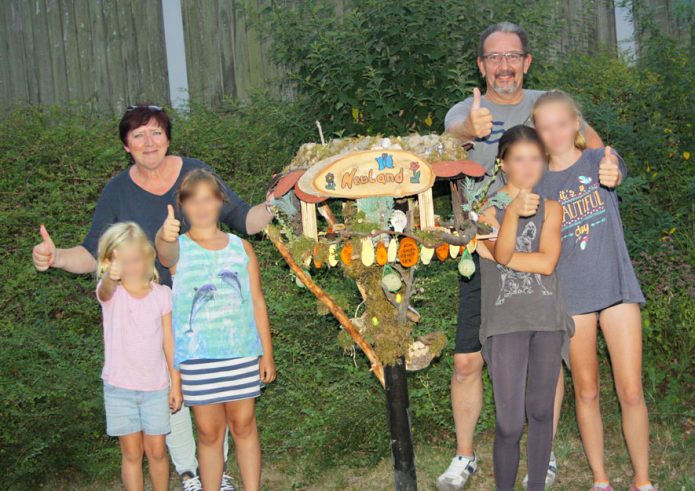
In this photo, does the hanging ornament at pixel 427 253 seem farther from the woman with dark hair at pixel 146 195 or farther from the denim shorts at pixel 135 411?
the denim shorts at pixel 135 411

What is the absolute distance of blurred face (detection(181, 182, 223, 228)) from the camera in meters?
3.59

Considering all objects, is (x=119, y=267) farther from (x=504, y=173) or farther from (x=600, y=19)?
(x=600, y=19)

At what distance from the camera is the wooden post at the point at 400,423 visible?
10.9 feet

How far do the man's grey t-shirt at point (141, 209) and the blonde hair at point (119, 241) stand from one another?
0.11m

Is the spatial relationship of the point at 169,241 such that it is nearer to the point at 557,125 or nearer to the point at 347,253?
the point at 347,253

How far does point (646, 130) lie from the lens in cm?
550

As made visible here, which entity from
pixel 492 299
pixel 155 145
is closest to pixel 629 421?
pixel 492 299

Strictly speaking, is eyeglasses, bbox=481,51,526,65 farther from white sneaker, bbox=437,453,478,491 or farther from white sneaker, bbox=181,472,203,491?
white sneaker, bbox=181,472,203,491

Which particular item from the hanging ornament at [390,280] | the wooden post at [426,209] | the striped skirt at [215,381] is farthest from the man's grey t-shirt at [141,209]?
the wooden post at [426,209]

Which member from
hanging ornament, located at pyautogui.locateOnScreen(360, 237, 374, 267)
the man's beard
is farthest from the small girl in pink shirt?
the man's beard

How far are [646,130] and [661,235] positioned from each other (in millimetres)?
678

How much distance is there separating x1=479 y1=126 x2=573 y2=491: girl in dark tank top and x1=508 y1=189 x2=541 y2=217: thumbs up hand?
13cm

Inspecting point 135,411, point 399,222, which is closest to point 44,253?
point 135,411

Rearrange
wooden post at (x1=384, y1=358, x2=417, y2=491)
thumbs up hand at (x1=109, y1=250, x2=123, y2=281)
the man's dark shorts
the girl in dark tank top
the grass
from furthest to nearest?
the grass, the man's dark shorts, thumbs up hand at (x1=109, y1=250, x2=123, y2=281), the girl in dark tank top, wooden post at (x1=384, y1=358, x2=417, y2=491)
